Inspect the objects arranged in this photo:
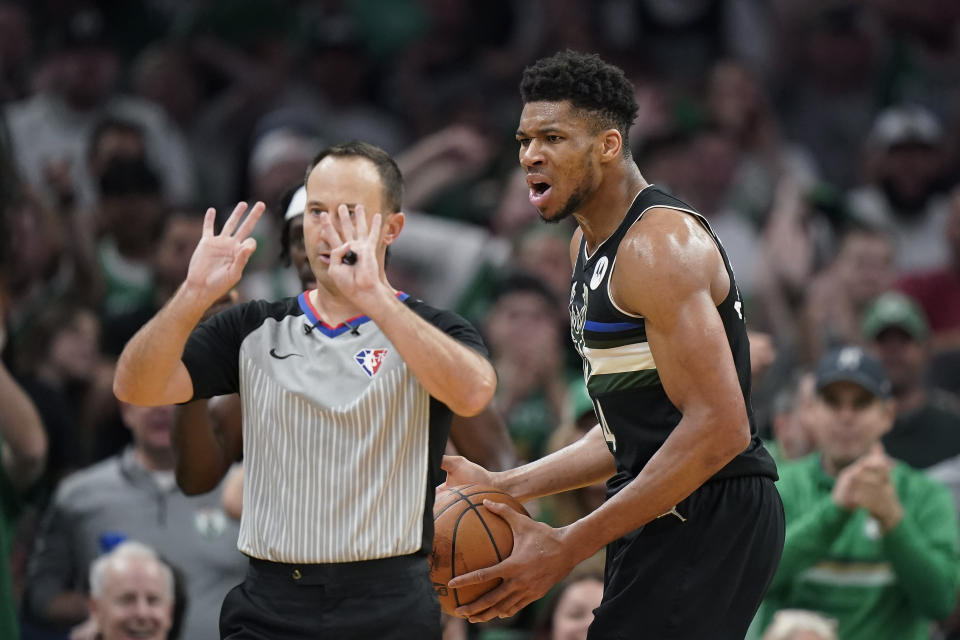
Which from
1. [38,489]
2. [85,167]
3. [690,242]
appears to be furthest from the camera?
[85,167]

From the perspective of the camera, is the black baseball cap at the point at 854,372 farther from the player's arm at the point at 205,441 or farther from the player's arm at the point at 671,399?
the player's arm at the point at 205,441

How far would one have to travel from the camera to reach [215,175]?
1066 centimetres

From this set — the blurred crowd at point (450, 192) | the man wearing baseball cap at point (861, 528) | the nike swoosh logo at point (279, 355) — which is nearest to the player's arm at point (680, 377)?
the nike swoosh logo at point (279, 355)

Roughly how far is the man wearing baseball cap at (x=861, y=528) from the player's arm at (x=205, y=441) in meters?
2.38

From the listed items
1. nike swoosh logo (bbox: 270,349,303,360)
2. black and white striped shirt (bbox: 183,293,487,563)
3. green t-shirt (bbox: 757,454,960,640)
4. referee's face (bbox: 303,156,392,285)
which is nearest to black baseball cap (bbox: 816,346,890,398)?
green t-shirt (bbox: 757,454,960,640)

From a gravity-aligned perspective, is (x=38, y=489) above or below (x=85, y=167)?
below

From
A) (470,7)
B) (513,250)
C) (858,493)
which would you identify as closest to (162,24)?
(470,7)

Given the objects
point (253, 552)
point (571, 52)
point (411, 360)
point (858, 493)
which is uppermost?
point (571, 52)

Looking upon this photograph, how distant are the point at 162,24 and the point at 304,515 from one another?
814cm

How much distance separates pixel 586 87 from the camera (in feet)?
13.6

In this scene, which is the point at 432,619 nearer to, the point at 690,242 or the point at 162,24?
A: the point at 690,242

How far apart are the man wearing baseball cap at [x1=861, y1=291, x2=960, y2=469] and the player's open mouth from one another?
156 inches

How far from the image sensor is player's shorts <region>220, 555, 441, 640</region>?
150 inches

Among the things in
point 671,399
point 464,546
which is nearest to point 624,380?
point 671,399
